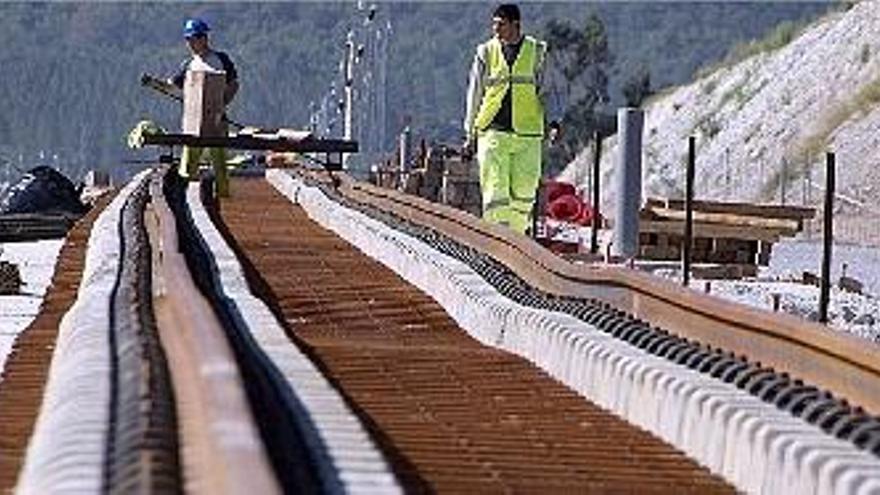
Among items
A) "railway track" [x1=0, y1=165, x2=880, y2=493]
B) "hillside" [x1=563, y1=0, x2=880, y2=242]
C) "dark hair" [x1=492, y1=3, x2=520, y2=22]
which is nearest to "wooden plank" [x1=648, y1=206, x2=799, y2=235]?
"dark hair" [x1=492, y1=3, x2=520, y2=22]

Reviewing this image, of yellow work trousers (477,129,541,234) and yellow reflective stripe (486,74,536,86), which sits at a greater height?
yellow reflective stripe (486,74,536,86)

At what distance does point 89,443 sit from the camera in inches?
210

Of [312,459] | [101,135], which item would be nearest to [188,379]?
[312,459]

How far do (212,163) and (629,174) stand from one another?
4214 mm

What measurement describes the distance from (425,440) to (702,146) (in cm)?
7504

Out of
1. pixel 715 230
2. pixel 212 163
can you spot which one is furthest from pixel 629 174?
pixel 715 230

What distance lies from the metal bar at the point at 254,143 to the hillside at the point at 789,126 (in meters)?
31.1

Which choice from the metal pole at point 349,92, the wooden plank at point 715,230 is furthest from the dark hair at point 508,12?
the metal pole at point 349,92

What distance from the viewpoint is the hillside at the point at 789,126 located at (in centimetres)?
6272

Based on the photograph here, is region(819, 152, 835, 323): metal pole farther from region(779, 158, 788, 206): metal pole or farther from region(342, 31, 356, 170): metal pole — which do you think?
region(779, 158, 788, 206): metal pole

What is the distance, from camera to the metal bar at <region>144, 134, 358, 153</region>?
19766mm

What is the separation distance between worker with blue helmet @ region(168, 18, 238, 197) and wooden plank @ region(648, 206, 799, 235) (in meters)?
7.24

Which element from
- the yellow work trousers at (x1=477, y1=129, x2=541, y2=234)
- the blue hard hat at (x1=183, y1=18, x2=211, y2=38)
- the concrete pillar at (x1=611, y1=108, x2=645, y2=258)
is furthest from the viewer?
A: the blue hard hat at (x1=183, y1=18, x2=211, y2=38)

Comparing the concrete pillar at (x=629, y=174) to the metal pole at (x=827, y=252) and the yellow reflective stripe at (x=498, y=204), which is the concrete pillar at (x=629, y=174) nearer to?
the metal pole at (x=827, y=252)
